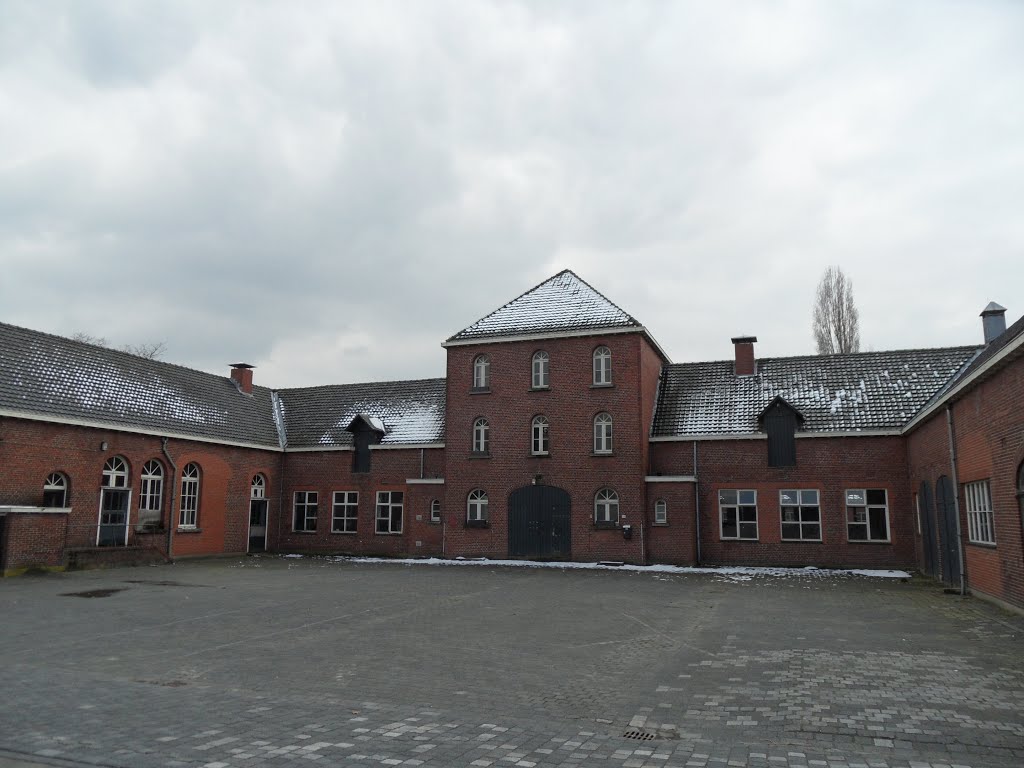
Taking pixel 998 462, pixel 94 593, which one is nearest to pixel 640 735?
pixel 998 462

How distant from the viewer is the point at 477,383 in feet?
94.8

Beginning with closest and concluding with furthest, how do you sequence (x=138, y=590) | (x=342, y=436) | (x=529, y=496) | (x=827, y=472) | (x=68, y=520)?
(x=138, y=590) → (x=68, y=520) → (x=827, y=472) → (x=529, y=496) → (x=342, y=436)

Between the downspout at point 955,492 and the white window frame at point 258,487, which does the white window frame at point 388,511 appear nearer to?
the white window frame at point 258,487

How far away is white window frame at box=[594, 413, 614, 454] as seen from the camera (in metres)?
26.8

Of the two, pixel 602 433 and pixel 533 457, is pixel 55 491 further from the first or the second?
pixel 602 433

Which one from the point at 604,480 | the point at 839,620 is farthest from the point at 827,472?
the point at 839,620

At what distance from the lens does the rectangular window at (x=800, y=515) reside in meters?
25.2

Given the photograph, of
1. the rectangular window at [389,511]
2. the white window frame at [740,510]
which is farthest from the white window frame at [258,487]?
the white window frame at [740,510]

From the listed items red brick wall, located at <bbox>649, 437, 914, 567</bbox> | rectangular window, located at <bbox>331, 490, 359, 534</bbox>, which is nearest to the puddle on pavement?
rectangular window, located at <bbox>331, 490, 359, 534</bbox>

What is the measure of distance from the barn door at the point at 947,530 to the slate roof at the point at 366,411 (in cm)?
1735

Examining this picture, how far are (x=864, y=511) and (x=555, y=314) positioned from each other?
12356mm

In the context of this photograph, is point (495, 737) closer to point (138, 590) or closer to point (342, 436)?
point (138, 590)

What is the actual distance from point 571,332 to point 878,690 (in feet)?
65.1

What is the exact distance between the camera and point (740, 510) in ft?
85.1
